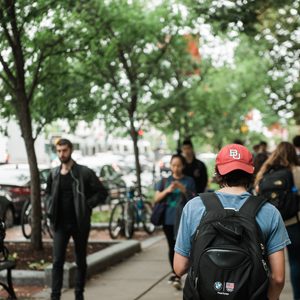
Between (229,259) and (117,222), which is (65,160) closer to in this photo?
(229,259)

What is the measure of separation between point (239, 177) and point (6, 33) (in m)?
6.91

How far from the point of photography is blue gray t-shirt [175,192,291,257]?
11.9 ft

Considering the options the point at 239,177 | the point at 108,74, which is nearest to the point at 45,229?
the point at 108,74

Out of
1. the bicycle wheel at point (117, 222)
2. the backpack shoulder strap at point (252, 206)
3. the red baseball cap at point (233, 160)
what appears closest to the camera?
the backpack shoulder strap at point (252, 206)

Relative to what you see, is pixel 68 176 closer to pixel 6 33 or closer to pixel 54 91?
pixel 6 33

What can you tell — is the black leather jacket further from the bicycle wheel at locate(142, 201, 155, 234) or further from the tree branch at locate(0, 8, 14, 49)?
the bicycle wheel at locate(142, 201, 155, 234)

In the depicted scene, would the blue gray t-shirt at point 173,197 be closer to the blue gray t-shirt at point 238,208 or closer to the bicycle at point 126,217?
the blue gray t-shirt at point 238,208

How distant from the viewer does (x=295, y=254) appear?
7176 millimetres

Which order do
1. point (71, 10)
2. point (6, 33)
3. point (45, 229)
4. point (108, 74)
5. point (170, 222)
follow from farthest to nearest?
point (108, 74), point (45, 229), point (71, 10), point (6, 33), point (170, 222)

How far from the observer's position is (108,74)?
16703 millimetres

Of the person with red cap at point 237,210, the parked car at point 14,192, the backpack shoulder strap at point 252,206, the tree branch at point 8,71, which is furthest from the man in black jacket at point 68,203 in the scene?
the parked car at point 14,192

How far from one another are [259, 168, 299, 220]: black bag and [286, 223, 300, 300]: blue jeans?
16cm

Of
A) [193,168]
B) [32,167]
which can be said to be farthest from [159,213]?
[32,167]

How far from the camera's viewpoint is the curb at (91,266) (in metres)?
8.70
